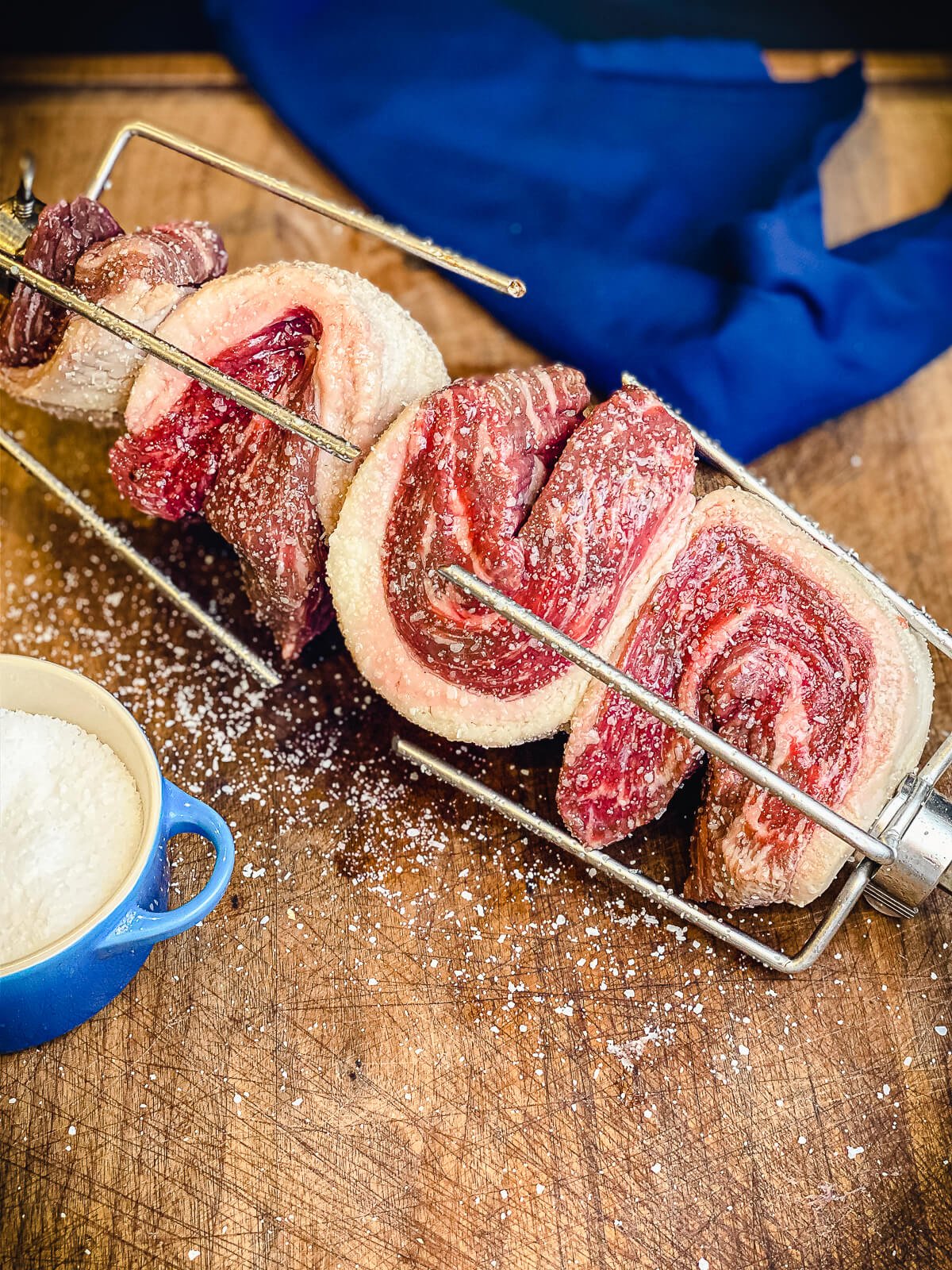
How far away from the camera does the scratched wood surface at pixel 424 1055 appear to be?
1.79 m

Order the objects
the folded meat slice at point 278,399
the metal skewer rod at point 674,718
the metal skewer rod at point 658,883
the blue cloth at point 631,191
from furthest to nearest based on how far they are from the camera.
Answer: the blue cloth at point 631,191 < the folded meat slice at point 278,399 < the metal skewer rod at point 658,883 < the metal skewer rod at point 674,718

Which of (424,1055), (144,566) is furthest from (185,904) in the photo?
(144,566)

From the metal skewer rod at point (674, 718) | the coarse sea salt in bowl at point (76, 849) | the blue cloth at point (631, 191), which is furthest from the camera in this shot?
the blue cloth at point (631, 191)

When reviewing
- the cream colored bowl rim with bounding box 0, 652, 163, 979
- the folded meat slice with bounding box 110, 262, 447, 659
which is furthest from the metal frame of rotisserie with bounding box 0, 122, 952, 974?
the cream colored bowl rim with bounding box 0, 652, 163, 979

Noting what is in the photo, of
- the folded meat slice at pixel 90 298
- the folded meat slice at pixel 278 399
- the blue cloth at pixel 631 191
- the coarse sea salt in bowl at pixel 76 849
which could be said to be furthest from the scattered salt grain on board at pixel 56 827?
the blue cloth at pixel 631 191

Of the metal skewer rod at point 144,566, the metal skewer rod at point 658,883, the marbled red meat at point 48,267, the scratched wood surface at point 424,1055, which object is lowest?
the scratched wood surface at point 424,1055

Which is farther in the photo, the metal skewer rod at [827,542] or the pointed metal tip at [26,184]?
the pointed metal tip at [26,184]

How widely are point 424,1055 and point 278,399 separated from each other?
3.62 ft

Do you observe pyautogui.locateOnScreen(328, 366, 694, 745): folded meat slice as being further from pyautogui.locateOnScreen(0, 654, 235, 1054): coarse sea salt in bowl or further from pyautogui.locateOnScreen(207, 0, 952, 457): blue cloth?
pyautogui.locateOnScreen(207, 0, 952, 457): blue cloth

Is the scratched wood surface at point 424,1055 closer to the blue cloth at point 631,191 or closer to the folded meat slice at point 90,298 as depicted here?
the folded meat slice at point 90,298

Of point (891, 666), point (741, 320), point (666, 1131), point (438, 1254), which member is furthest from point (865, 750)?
point (741, 320)

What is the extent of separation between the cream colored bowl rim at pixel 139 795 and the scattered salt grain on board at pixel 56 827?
0.03 meters

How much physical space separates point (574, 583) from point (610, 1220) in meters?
0.94

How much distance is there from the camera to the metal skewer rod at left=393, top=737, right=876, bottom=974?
1850mm
